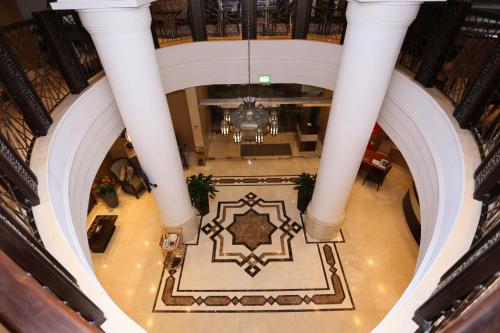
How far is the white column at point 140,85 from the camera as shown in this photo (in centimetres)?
336

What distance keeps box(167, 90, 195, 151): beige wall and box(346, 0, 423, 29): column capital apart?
598 centimetres

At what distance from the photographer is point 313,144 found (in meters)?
9.67

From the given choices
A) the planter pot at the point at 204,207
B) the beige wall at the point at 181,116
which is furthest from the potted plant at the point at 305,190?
the beige wall at the point at 181,116

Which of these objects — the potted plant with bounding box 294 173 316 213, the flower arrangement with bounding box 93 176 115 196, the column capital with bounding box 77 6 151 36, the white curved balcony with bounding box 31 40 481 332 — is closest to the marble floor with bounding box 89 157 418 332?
the potted plant with bounding box 294 173 316 213

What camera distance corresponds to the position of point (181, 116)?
883 cm

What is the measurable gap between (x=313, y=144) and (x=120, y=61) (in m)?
7.18

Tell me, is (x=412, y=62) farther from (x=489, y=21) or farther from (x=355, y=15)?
(x=355, y=15)

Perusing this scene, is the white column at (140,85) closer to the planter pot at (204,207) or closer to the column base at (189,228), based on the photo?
the column base at (189,228)

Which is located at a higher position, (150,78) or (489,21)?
(489,21)

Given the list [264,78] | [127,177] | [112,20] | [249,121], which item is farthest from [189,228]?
[112,20]

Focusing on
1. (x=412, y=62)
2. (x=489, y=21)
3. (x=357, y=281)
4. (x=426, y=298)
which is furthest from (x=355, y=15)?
(x=357, y=281)

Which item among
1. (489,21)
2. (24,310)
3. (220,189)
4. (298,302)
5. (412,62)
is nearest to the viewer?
(24,310)

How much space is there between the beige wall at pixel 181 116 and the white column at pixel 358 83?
4932 mm

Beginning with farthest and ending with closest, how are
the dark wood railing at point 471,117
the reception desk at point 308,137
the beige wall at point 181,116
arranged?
the reception desk at point 308,137 < the beige wall at point 181,116 < the dark wood railing at point 471,117
